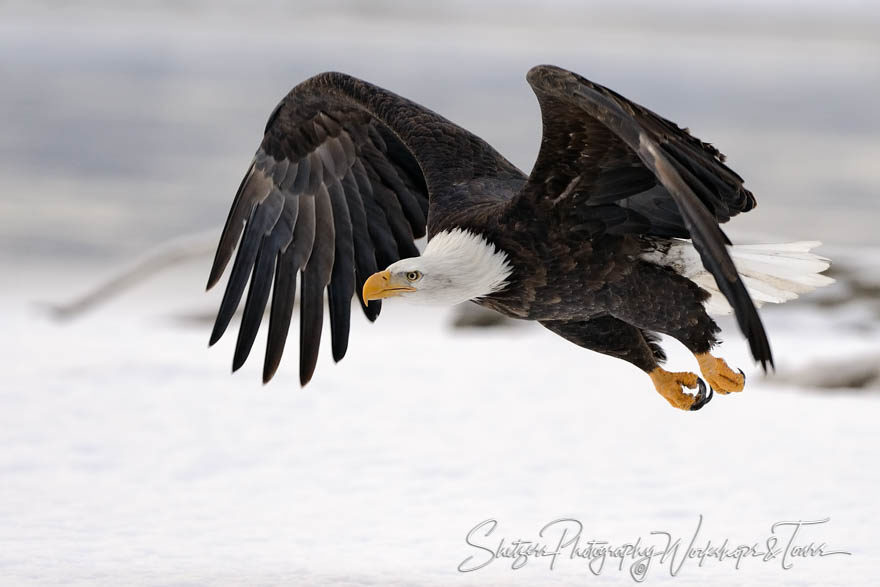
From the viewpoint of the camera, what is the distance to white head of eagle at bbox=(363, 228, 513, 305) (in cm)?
337

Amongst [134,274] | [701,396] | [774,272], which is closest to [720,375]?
[701,396]

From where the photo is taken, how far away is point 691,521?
159 inches

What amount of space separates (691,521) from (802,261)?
2.93 feet

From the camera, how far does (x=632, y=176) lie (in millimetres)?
3375

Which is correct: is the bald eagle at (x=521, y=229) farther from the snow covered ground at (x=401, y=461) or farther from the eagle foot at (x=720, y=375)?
the snow covered ground at (x=401, y=461)

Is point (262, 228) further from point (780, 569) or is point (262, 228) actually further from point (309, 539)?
point (780, 569)

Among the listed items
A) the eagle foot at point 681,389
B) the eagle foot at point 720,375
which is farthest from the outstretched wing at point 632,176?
the eagle foot at point 681,389

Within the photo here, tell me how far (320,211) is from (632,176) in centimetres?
134

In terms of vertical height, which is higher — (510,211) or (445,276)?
→ (510,211)

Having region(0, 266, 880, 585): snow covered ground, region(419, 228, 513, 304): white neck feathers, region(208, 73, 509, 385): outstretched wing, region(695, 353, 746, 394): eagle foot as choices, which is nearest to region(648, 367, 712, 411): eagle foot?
region(695, 353, 746, 394): eagle foot

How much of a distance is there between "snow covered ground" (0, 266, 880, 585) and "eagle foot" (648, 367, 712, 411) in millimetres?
413

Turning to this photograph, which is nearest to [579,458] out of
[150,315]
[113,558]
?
[113,558]

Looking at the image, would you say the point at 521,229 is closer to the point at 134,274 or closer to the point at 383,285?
the point at 383,285

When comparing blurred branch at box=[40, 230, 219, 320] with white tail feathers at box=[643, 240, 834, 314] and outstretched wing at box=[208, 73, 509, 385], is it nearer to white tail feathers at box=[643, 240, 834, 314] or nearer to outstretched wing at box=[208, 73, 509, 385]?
outstretched wing at box=[208, 73, 509, 385]
